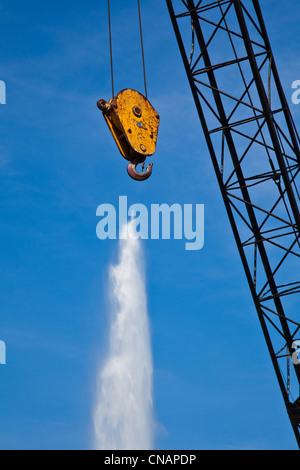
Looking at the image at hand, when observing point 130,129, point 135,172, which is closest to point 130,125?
point 130,129

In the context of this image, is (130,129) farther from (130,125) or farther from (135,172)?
(135,172)

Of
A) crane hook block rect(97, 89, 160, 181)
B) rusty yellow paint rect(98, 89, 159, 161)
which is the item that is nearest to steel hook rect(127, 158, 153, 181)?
crane hook block rect(97, 89, 160, 181)

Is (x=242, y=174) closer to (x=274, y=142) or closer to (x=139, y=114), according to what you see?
(x=274, y=142)

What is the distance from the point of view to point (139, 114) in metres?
18.3

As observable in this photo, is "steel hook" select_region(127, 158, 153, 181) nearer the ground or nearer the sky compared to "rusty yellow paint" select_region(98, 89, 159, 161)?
nearer the ground

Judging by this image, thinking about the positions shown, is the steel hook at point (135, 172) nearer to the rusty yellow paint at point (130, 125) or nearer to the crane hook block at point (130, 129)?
the crane hook block at point (130, 129)

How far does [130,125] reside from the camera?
18.0 m

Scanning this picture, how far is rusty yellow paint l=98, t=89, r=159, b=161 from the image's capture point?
58.4 feet

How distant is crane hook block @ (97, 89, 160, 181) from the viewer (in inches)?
700

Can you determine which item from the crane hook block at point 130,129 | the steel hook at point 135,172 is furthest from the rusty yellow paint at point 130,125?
the steel hook at point 135,172

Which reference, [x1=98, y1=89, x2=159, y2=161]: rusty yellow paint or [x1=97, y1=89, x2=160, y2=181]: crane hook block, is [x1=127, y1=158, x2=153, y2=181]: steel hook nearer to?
[x1=97, y1=89, x2=160, y2=181]: crane hook block

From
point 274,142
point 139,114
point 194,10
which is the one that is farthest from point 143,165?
point 194,10

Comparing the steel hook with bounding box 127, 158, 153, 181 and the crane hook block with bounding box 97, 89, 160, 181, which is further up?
the crane hook block with bounding box 97, 89, 160, 181

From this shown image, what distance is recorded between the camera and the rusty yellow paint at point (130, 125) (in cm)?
1781
